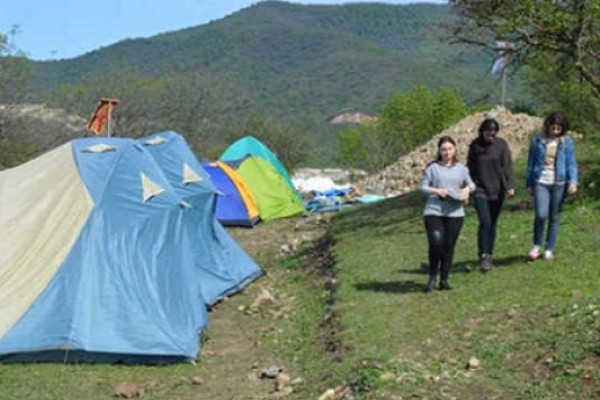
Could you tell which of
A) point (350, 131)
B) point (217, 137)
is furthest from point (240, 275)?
point (350, 131)

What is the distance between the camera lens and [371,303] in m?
9.23

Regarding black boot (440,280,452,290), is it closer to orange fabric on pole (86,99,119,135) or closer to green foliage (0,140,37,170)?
orange fabric on pole (86,99,119,135)

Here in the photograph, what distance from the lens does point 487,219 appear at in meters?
9.54

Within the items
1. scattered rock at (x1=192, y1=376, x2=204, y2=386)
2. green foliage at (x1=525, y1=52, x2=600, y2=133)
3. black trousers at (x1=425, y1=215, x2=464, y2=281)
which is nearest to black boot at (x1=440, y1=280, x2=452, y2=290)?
black trousers at (x1=425, y1=215, x2=464, y2=281)

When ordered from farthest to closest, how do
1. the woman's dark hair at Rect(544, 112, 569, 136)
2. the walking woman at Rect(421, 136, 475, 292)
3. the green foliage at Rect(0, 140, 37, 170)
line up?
the green foliage at Rect(0, 140, 37, 170), the woman's dark hair at Rect(544, 112, 569, 136), the walking woman at Rect(421, 136, 475, 292)

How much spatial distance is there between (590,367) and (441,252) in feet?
9.32

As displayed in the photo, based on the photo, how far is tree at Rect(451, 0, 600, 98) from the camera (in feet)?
40.8

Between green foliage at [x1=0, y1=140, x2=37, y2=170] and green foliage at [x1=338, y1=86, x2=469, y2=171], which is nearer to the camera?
green foliage at [x1=0, y1=140, x2=37, y2=170]

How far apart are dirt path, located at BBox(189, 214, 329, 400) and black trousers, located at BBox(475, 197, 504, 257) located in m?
2.41

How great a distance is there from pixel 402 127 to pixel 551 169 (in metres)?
40.5

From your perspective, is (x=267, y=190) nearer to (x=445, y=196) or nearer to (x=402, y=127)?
(x=445, y=196)

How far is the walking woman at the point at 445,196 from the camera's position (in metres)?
8.77

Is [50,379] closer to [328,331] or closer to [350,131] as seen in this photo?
[328,331]

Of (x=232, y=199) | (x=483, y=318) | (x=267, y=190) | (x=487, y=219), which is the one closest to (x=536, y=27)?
(x=487, y=219)
